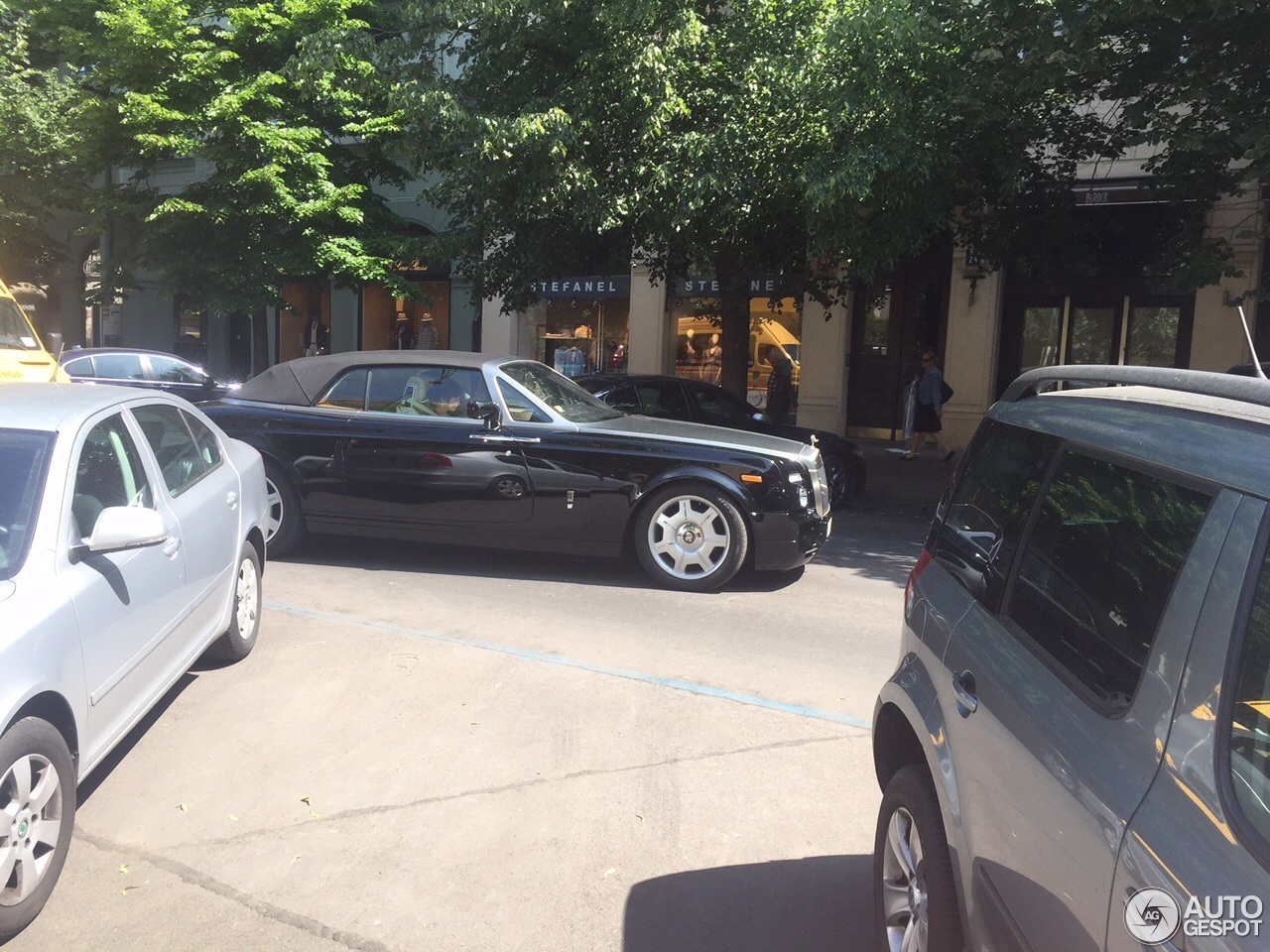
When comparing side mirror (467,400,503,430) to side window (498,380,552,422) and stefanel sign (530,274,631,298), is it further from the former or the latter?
stefanel sign (530,274,631,298)

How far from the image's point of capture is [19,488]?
3740 millimetres

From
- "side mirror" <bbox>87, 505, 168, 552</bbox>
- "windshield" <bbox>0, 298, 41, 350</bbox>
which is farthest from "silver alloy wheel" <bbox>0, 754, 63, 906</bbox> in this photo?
"windshield" <bbox>0, 298, 41, 350</bbox>

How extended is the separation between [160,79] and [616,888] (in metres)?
17.7

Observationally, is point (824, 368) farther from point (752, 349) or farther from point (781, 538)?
point (781, 538)

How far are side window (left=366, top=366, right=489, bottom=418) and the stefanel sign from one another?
42.0 feet

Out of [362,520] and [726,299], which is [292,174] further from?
[362,520]

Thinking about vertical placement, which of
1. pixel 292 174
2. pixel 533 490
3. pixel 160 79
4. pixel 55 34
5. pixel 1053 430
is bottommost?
pixel 533 490

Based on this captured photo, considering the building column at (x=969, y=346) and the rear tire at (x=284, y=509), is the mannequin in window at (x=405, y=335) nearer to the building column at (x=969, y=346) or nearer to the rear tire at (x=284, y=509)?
the building column at (x=969, y=346)

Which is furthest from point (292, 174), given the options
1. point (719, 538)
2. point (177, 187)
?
point (719, 538)

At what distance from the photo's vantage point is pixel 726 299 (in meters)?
13.8

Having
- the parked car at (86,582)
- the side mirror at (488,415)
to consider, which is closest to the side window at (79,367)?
the side mirror at (488,415)

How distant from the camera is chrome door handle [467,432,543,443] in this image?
780cm

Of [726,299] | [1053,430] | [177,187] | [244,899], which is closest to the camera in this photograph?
[1053,430]

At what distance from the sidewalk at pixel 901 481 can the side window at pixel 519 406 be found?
15.6 feet
